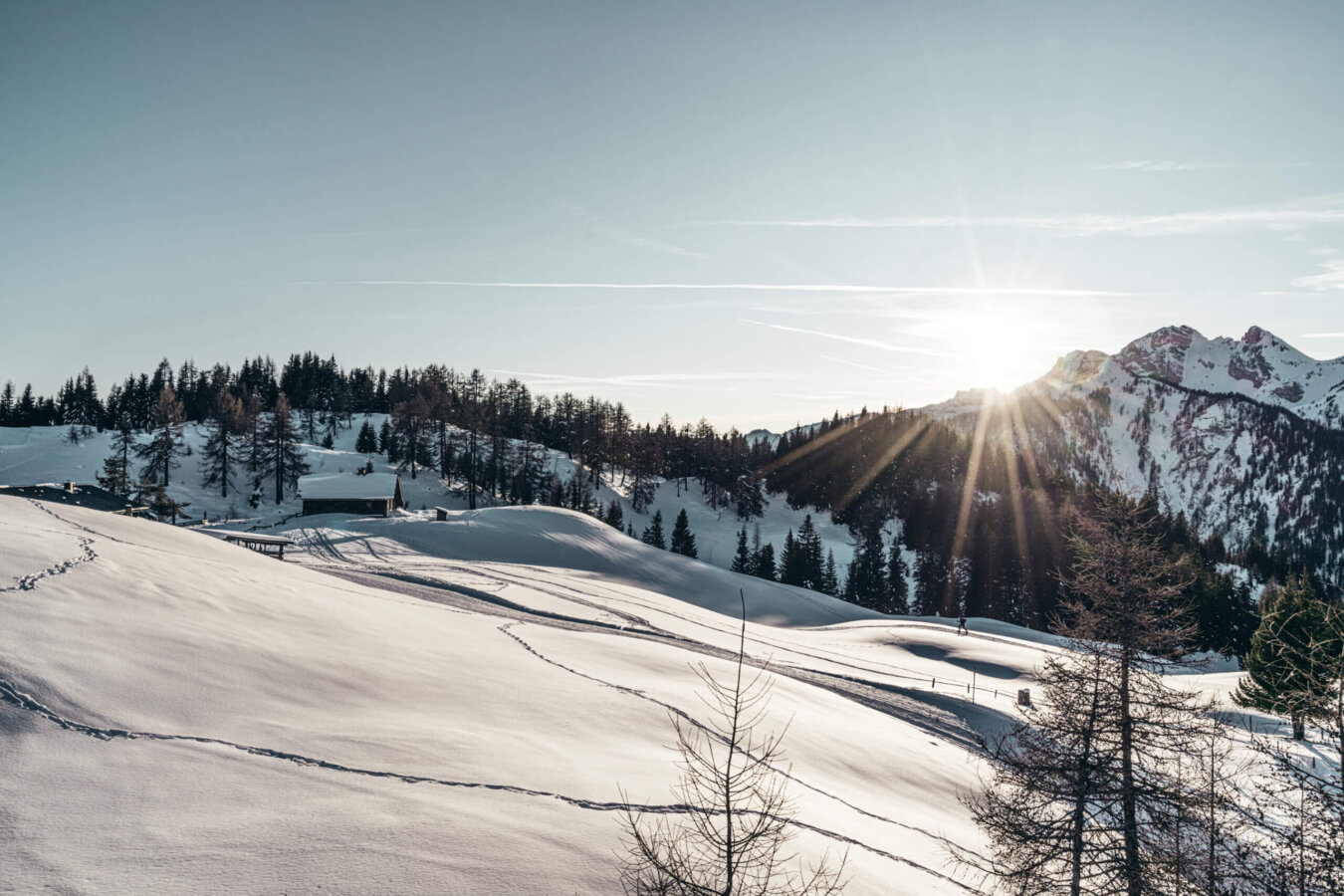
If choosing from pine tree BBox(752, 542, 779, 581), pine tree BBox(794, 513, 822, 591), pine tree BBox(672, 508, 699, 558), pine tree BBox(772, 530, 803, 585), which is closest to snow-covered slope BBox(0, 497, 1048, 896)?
pine tree BBox(752, 542, 779, 581)

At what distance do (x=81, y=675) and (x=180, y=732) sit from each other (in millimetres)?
1384

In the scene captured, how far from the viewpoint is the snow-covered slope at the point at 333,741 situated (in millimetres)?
4773

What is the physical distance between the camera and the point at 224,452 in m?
64.9

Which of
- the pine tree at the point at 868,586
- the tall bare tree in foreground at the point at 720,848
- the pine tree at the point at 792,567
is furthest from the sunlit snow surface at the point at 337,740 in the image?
the pine tree at the point at 868,586

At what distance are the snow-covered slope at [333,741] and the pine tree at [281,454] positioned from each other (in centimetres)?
5173

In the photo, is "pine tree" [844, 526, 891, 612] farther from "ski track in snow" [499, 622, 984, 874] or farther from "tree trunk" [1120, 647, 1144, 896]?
"tree trunk" [1120, 647, 1144, 896]

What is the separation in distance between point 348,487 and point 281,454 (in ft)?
62.9

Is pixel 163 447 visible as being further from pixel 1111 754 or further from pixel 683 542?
pixel 1111 754

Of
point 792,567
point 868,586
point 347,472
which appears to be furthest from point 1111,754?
point 347,472

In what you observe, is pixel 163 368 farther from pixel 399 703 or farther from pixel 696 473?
pixel 399 703

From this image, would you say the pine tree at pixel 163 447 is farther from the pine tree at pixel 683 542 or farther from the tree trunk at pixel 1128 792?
the tree trunk at pixel 1128 792

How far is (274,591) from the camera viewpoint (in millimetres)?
13414

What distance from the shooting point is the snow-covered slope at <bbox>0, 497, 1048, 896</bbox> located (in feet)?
15.7

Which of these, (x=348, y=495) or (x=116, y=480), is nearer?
(x=116, y=480)
